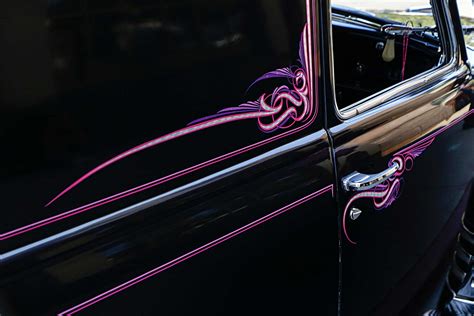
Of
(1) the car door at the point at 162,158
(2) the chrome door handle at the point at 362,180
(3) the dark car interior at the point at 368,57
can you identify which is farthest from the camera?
(3) the dark car interior at the point at 368,57

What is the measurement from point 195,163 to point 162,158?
0.09 metres

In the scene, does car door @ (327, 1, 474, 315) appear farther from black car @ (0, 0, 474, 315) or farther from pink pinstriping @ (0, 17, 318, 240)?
pink pinstriping @ (0, 17, 318, 240)

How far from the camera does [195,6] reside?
1074 millimetres

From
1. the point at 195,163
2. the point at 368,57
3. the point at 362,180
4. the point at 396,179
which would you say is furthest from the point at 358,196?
the point at 368,57

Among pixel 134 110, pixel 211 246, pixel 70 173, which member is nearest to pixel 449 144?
pixel 211 246

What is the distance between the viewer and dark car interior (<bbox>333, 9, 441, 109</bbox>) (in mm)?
2264

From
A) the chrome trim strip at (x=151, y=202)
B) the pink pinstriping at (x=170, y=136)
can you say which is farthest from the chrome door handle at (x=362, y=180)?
the pink pinstriping at (x=170, y=136)

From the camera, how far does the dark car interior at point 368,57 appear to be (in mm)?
2264

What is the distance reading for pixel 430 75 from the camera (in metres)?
1.88

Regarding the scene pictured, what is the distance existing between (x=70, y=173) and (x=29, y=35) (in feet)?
0.85

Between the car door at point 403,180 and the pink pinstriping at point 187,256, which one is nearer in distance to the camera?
the pink pinstriping at point 187,256

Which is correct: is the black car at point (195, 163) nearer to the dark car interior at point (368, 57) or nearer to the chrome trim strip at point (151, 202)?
the chrome trim strip at point (151, 202)

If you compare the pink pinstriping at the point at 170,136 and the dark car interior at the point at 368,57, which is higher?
the pink pinstriping at the point at 170,136

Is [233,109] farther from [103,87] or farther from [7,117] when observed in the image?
[7,117]
